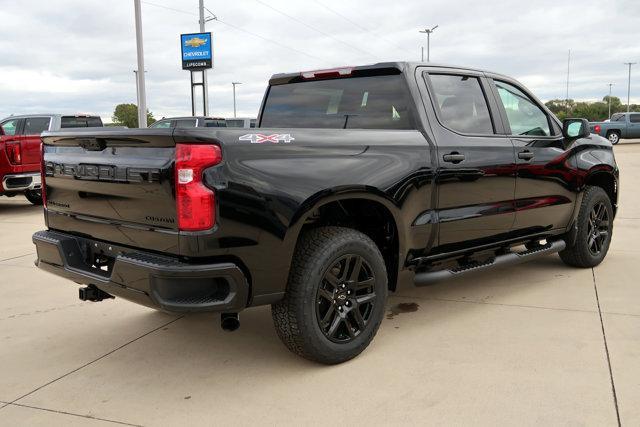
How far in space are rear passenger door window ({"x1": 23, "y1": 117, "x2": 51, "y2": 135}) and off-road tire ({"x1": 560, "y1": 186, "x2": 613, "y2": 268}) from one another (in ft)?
34.6

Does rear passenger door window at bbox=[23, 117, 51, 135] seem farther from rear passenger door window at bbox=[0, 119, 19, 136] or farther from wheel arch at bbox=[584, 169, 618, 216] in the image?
wheel arch at bbox=[584, 169, 618, 216]

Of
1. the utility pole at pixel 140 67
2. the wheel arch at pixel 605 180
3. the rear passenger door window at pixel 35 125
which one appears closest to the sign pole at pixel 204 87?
the utility pole at pixel 140 67

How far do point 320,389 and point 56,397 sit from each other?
4.65ft

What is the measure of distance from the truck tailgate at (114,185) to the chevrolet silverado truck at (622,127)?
32.6 meters

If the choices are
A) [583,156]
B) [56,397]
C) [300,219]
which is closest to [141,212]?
[300,219]

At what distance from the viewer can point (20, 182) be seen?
1037cm

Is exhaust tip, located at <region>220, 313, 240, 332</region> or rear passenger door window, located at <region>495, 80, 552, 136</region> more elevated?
rear passenger door window, located at <region>495, 80, 552, 136</region>

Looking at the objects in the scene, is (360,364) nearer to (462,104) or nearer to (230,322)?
(230,322)

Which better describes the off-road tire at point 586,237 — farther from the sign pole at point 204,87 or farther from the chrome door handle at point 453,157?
the sign pole at point 204,87

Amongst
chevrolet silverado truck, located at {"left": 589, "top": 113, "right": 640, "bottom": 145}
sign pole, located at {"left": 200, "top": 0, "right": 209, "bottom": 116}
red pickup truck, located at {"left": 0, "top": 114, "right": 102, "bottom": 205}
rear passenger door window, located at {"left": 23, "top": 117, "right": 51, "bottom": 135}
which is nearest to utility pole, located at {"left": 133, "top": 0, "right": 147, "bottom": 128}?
rear passenger door window, located at {"left": 23, "top": 117, "right": 51, "bottom": 135}

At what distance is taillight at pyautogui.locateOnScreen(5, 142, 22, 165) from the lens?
10.3 m

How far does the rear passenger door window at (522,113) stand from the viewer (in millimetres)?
4777

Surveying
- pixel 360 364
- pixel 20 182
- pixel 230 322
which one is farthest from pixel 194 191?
pixel 20 182

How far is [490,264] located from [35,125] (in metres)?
10.8
